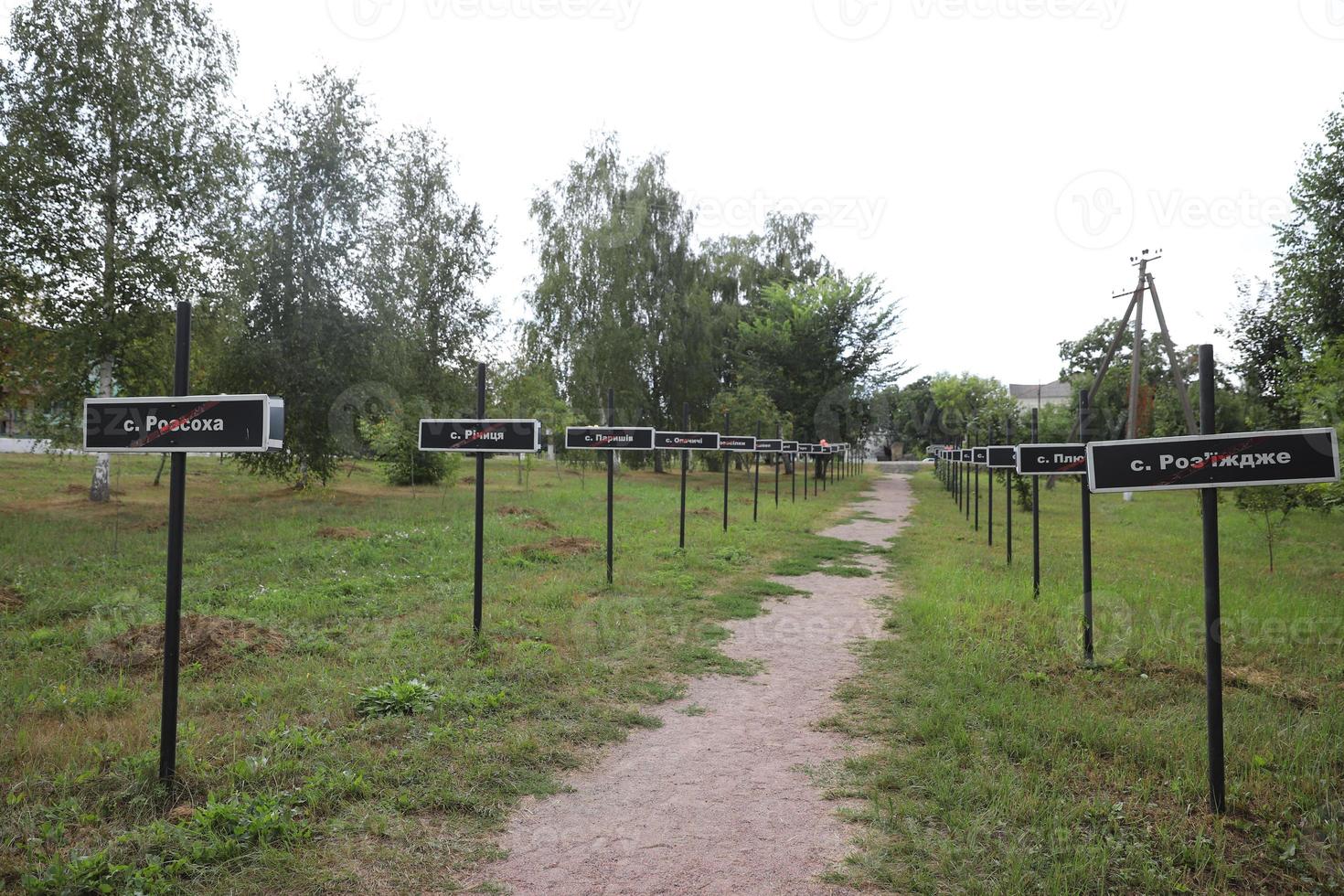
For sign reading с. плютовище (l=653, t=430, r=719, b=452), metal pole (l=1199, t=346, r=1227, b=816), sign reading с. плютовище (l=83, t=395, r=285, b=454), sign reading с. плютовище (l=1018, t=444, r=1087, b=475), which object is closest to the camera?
metal pole (l=1199, t=346, r=1227, b=816)

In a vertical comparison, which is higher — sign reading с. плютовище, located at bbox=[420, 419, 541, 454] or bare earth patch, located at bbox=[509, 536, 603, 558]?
sign reading с. плютовище, located at bbox=[420, 419, 541, 454]

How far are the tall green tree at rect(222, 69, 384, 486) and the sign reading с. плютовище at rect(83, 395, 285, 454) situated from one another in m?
14.8

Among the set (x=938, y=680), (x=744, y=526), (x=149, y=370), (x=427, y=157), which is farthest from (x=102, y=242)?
(x=938, y=680)

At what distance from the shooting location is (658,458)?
3634cm

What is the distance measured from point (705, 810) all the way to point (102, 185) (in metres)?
17.2

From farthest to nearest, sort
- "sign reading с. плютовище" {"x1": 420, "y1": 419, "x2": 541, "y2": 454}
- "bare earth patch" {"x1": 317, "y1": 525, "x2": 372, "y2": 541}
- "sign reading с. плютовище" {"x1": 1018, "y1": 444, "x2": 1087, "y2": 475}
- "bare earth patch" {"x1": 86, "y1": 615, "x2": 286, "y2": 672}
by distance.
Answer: "bare earth patch" {"x1": 317, "y1": 525, "x2": 372, "y2": 541} < "sign reading с. плютовище" {"x1": 1018, "y1": 444, "x2": 1087, "y2": 475} < "sign reading с. плютовище" {"x1": 420, "y1": 419, "x2": 541, "y2": 454} < "bare earth patch" {"x1": 86, "y1": 615, "x2": 286, "y2": 672}

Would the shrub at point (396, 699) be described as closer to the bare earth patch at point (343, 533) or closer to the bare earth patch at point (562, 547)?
the bare earth patch at point (562, 547)

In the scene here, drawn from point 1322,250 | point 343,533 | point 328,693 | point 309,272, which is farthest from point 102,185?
point 1322,250

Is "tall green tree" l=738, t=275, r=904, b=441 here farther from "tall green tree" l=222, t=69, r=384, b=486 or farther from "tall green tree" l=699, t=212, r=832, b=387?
"tall green tree" l=222, t=69, r=384, b=486

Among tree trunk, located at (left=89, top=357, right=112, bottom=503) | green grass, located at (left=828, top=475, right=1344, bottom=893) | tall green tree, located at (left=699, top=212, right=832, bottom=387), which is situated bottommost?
green grass, located at (left=828, top=475, right=1344, bottom=893)

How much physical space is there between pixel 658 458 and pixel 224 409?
32.9 meters

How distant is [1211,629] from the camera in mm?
3342

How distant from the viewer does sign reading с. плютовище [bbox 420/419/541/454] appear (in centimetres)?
605

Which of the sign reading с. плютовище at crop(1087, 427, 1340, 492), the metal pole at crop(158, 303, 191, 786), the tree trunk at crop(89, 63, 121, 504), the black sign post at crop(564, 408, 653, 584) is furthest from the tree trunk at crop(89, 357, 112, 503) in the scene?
the sign reading с. плютовище at crop(1087, 427, 1340, 492)
